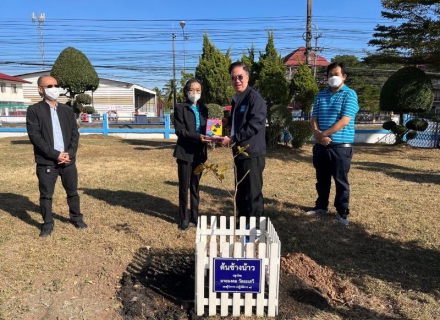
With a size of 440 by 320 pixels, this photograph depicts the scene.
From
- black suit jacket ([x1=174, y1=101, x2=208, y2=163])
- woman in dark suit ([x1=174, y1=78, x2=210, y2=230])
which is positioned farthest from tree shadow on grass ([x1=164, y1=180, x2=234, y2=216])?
black suit jacket ([x1=174, y1=101, x2=208, y2=163])

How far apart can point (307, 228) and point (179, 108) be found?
1998mm

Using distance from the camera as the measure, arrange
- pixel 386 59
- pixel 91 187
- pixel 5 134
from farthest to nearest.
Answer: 1. pixel 5 134
2. pixel 386 59
3. pixel 91 187

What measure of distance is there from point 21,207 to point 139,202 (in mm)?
1592

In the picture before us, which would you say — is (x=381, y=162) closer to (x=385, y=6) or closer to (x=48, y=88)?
(x=385, y=6)

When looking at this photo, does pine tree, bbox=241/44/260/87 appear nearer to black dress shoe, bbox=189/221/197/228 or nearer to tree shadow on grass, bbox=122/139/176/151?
tree shadow on grass, bbox=122/139/176/151

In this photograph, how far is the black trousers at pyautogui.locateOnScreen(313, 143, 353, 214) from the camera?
3.88 meters

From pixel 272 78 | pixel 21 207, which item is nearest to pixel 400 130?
pixel 272 78

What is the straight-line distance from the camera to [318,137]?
12.9 feet

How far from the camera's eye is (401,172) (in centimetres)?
748

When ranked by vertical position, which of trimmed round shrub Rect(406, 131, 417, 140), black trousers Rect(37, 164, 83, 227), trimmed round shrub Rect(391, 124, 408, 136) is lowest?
black trousers Rect(37, 164, 83, 227)

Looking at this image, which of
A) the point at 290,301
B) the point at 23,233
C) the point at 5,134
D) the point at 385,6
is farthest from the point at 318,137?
the point at 5,134

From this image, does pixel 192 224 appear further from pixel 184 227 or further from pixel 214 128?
pixel 214 128

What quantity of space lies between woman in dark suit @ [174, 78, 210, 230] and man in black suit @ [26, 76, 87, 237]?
114 cm

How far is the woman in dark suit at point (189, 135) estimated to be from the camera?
3645 millimetres
